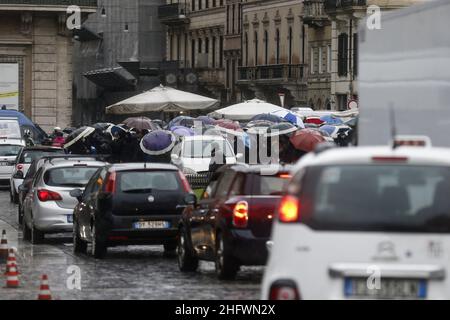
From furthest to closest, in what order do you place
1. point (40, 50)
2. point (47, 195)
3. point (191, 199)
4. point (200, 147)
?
1. point (40, 50)
2. point (200, 147)
3. point (47, 195)
4. point (191, 199)

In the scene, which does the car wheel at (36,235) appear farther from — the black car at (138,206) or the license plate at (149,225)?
the license plate at (149,225)

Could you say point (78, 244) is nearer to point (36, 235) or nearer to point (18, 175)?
point (36, 235)

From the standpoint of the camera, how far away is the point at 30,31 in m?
61.5

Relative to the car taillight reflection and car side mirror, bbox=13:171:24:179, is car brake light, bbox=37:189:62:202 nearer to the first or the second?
the car taillight reflection

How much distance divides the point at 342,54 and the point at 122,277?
64.7 metres

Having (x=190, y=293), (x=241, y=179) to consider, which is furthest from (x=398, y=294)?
(x=241, y=179)

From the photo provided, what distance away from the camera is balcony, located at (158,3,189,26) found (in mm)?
117875

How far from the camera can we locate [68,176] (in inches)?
1135

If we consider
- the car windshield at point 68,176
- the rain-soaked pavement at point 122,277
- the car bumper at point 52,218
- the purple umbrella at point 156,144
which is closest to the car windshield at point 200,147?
the purple umbrella at point 156,144

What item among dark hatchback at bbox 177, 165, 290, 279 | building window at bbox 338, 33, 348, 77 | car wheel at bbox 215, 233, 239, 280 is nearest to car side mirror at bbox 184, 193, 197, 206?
dark hatchback at bbox 177, 165, 290, 279

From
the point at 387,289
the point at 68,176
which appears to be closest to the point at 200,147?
the point at 68,176

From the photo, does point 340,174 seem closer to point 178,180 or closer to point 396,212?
point 396,212

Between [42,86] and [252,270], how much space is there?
40703mm

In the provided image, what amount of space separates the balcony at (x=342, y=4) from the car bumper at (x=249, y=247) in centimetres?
6225
